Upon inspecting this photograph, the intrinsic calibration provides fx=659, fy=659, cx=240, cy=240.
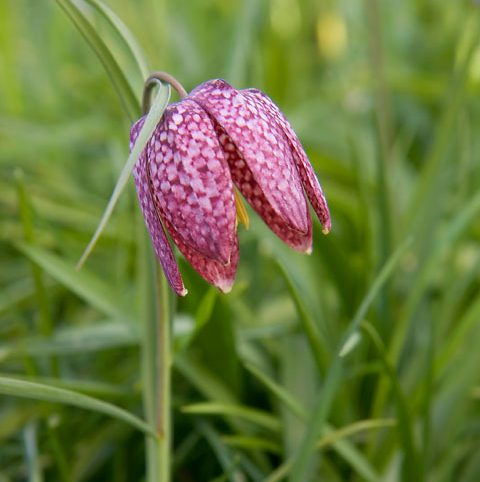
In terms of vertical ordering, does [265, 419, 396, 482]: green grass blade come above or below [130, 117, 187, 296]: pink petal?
below

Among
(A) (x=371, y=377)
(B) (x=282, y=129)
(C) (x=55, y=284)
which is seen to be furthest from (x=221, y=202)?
(C) (x=55, y=284)

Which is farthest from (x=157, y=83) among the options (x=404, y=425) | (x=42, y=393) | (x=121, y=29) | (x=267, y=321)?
(x=267, y=321)

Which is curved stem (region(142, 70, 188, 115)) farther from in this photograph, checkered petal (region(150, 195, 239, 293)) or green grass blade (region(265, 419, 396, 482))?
green grass blade (region(265, 419, 396, 482))

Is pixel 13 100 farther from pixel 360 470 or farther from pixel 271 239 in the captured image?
pixel 360 470

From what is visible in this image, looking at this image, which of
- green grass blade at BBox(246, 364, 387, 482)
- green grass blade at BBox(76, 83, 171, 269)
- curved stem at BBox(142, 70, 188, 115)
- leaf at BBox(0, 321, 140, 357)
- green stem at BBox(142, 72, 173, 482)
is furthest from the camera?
leaf at BBox(0, 321, 140, 357)

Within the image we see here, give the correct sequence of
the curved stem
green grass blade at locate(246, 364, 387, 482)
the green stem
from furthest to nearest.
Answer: green grass blade at locate(246, 364, 387, 482), the green stem, the curved stem

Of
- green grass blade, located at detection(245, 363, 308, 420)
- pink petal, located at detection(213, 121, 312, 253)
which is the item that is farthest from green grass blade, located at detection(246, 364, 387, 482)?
pink petal, located at detection(213, 121, 312, 253)

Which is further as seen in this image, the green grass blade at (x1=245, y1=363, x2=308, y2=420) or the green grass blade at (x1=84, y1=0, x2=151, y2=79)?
the green grass blade at (x1=245, y1=363, x2=308, y2=420)
